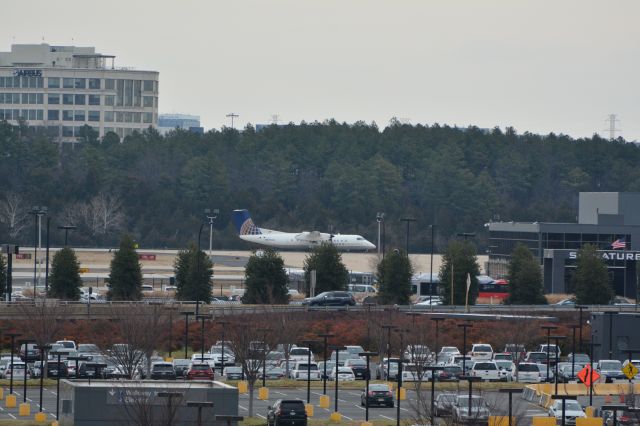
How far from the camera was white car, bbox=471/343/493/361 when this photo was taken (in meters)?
70.8

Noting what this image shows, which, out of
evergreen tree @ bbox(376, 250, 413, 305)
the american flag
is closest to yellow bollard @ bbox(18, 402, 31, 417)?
evergreen tree @ bbox(376, 250, 413, 305)

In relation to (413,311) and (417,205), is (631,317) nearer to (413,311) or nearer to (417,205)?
(413,311)

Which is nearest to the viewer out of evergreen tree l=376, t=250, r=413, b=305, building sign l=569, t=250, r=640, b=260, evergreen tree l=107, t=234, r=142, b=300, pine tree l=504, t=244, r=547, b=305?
evergreen tree l=107, t=234, r=142, b=300

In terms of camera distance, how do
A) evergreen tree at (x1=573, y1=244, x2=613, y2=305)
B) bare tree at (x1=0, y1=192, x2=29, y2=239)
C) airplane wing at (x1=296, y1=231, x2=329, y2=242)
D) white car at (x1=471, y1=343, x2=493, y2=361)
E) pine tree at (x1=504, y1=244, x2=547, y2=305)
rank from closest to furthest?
white car at (x1=471, y1=343, x2=493, y2=361) < evergreen tree at (x1=573, y1=244, x2=613, y2=305) < pine tree at (x1=504, y1=244, x2=547, y2=305) < airplane wing at (x1=296, y1=231, x2=329, y2=242) < bare tree at (x1=0, y1=192, x2=29, y2=239)

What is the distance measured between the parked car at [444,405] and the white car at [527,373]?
1669cm

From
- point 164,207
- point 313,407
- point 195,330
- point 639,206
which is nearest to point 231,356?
point 195,330

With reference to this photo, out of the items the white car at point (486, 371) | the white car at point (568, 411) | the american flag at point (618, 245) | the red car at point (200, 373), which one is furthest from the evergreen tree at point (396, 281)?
the white car at point (568, 411)

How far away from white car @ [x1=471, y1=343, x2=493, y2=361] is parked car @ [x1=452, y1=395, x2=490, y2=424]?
21.7 metres

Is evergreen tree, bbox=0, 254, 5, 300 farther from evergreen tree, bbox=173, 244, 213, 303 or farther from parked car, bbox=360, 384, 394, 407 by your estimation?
parked car, bbox=360, 384, 394, 407

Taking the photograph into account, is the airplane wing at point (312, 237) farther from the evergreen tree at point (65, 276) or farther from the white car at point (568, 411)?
the white car at point (568, 411)

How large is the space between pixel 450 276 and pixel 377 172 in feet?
260

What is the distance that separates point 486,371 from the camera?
2501 inches

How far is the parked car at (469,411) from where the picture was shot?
134 feet

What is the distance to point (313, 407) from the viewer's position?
174ft
